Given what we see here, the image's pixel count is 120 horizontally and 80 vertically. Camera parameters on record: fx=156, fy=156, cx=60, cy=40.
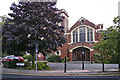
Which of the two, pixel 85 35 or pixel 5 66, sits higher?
pixel 85 35

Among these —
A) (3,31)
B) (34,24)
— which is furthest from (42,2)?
(3,31)

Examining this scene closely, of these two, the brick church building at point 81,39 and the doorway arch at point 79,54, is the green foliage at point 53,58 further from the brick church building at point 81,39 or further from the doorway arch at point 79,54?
the doorway arch at point 79,54

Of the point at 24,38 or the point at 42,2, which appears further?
the point at 42,2

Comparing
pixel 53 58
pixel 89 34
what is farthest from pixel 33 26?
pixel 89 34

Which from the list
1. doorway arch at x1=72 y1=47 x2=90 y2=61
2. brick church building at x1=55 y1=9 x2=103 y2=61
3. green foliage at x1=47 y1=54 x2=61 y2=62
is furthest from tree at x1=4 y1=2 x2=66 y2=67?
doorway arch at x1=72 y1=47 x2=90 y2=61

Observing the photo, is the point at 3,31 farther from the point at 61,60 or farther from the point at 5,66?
the point at 61,60

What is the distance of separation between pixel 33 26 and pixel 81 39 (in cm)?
2007

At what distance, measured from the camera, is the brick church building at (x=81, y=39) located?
35.7 metres

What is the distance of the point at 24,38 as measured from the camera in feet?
57.2

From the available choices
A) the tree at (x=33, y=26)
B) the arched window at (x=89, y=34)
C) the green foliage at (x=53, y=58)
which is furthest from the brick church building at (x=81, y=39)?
the tree at (x=33, y=26)

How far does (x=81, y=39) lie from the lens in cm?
3650

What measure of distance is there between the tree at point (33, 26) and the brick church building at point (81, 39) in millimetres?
17374

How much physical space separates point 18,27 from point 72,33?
22.0m

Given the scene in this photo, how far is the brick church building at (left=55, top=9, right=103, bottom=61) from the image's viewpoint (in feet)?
117
